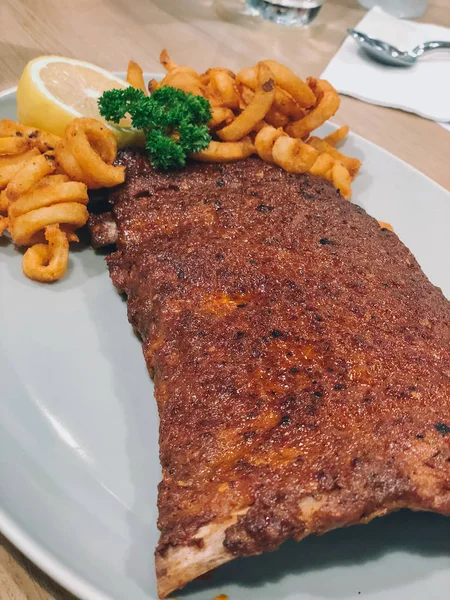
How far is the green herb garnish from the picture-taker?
2.41 m

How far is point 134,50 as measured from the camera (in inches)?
171

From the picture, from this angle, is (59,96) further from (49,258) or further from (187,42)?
(187,42)

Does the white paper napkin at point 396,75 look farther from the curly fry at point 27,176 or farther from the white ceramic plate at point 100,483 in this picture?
the white ceramic plate at point 100,483

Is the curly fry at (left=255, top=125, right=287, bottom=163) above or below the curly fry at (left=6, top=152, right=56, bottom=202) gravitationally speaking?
above

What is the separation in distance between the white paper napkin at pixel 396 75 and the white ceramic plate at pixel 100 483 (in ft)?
9.76

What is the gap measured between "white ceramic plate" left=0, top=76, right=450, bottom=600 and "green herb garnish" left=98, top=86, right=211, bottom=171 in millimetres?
601

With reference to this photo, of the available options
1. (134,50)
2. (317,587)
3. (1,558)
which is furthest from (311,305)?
(134,50)

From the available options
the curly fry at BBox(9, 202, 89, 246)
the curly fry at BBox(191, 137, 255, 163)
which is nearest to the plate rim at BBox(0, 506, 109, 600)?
the curly fry at BBox(9, 202, 89, 246)

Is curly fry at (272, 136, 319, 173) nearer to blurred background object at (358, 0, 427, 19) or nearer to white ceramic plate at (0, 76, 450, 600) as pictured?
white ceramic plate at (0, 76, 450, 600)

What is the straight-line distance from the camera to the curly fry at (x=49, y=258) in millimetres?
2266

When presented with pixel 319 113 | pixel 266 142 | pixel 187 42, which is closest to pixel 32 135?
Answer: pixel 266 142

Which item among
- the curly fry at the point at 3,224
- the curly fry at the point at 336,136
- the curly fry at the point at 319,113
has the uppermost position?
the curly fry at the point at 319,113

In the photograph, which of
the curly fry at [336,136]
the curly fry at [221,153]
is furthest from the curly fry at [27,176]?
the curly fry at [336,136]

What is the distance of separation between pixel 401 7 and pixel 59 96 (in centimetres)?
461
